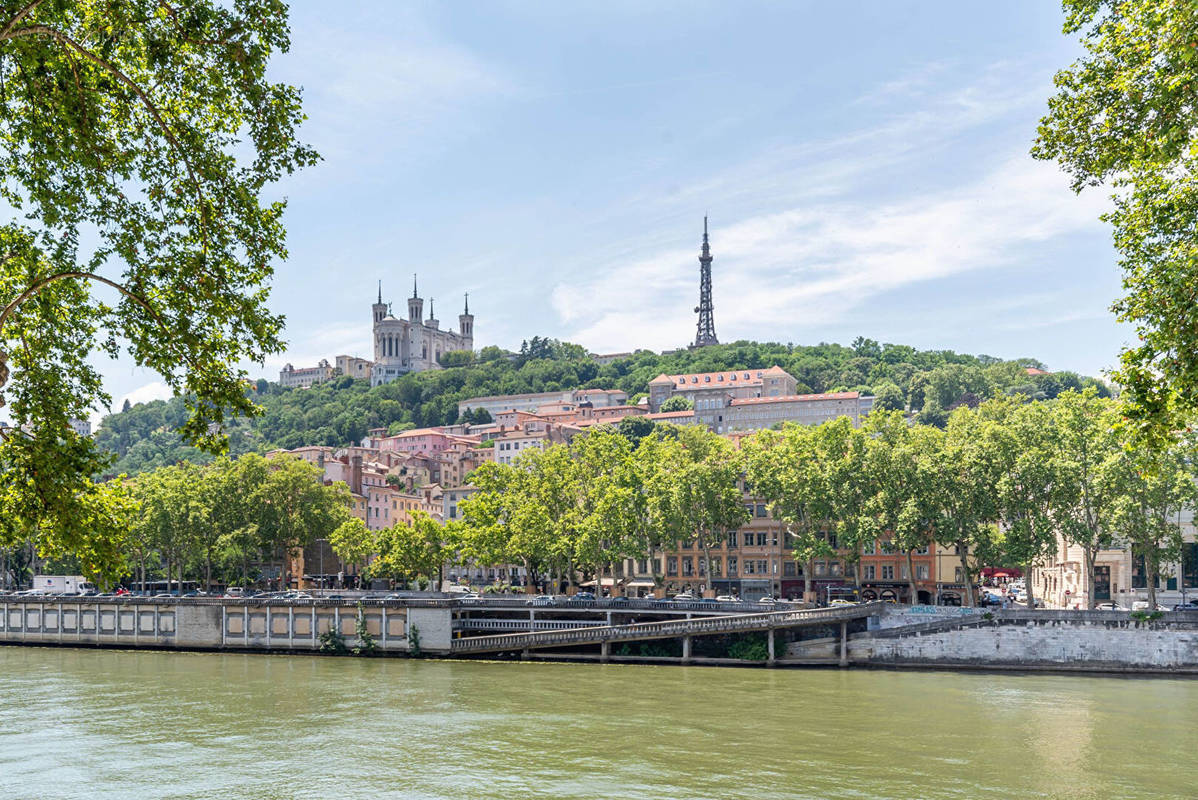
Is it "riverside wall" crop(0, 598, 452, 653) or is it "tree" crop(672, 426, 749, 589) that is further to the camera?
"tree" crop(672, 426, 749, 589)

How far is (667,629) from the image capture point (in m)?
59.1

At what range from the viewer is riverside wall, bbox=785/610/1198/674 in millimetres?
53531

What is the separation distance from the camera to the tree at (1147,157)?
53.3 feet

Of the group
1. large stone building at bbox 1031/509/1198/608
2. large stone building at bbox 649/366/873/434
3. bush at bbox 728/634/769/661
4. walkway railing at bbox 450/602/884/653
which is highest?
large stone building at bbox 649/366/873/434

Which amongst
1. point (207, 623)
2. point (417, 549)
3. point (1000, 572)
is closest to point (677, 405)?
point (1000, 572)

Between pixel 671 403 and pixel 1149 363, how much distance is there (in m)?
180

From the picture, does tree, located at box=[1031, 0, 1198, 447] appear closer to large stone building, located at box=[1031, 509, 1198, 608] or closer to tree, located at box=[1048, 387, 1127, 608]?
tree, located at box=[1048, 387, 1127, 608]

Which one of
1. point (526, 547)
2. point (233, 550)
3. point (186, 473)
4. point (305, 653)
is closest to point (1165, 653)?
point (526, 547)

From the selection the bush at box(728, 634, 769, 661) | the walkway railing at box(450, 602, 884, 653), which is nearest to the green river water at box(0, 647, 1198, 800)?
the walkway railing at box(450, 602, 884, 653)

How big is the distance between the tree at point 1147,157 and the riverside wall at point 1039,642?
40.5m

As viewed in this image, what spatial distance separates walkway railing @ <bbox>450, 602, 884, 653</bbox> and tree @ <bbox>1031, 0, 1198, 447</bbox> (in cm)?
4128

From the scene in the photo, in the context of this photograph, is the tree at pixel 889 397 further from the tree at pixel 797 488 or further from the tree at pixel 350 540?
the tree at pixel 350 540

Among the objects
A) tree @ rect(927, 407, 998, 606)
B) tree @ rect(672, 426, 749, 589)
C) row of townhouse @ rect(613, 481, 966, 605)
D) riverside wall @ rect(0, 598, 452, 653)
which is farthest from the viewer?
row of townhouse @ rect(613, 481, 966, 605)

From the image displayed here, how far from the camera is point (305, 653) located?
2479 inches
